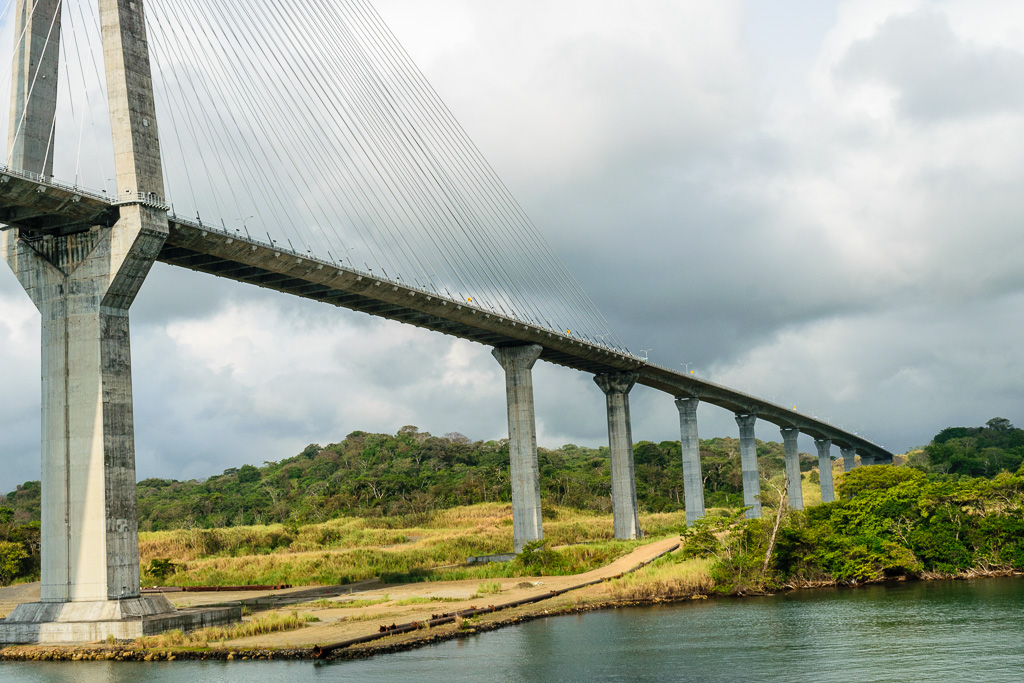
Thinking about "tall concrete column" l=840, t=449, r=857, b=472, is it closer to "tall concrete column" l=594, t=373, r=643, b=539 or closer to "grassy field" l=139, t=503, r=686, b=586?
"grassy field" l=139, t=503, r=686, b=586

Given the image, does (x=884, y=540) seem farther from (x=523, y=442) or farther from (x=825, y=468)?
(x=825, y=468)

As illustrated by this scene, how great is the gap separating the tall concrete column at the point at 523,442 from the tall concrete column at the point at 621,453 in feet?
41.1

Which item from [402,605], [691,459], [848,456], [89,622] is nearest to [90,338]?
[89,622]

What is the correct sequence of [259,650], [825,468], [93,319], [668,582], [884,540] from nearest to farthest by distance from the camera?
1. [259,650]
2. [93,319]
3. [668,582]
4. [884,540]
5. [825,468]

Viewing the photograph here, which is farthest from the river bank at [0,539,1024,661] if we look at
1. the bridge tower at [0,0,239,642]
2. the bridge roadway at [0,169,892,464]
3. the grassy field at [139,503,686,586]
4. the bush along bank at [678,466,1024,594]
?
the bridge roadway at [0,169,892,464]

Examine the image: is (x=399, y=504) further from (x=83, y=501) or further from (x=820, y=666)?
(x=820, y=666)

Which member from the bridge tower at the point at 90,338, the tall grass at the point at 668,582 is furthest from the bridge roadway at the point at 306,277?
the tall grass at the point at 668,582

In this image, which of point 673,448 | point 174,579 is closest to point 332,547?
point 174,579

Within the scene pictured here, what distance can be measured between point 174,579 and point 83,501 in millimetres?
28441

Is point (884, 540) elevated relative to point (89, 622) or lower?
elevated

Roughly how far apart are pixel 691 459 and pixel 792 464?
118 ft

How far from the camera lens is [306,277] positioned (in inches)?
1981

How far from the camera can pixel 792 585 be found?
4972cm

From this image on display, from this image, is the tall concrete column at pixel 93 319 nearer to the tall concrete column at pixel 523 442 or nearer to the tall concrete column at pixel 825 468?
the tall concrete column at pixel 523 442
